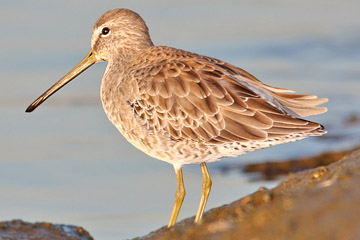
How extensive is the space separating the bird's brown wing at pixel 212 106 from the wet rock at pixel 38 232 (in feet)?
3.99

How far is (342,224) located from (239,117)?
261 centimetres

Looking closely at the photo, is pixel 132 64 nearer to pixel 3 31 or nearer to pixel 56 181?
pixel 56 181

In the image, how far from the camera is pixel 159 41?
39.4 ft

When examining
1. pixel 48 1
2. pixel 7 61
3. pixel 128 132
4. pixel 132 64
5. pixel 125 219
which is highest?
pixel 48 1

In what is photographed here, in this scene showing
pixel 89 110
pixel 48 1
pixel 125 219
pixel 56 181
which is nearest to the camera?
pixel 125 219

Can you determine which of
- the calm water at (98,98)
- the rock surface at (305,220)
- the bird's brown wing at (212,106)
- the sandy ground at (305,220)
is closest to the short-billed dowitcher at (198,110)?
the bird's brown wing at (212,106)

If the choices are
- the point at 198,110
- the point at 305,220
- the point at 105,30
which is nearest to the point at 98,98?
the point at 105,30

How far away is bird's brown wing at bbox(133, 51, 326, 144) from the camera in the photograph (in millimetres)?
5762

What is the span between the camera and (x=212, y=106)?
5852 millimetres

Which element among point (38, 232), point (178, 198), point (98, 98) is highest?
point (98, 98)

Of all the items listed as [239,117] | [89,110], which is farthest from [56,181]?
[239,117]

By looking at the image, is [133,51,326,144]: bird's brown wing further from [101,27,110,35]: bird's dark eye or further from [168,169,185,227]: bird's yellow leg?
[101,27,110,35]: bird's dark eye

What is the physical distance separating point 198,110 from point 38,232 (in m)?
1.68

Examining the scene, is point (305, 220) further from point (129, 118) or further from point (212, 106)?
point (129, 118)
